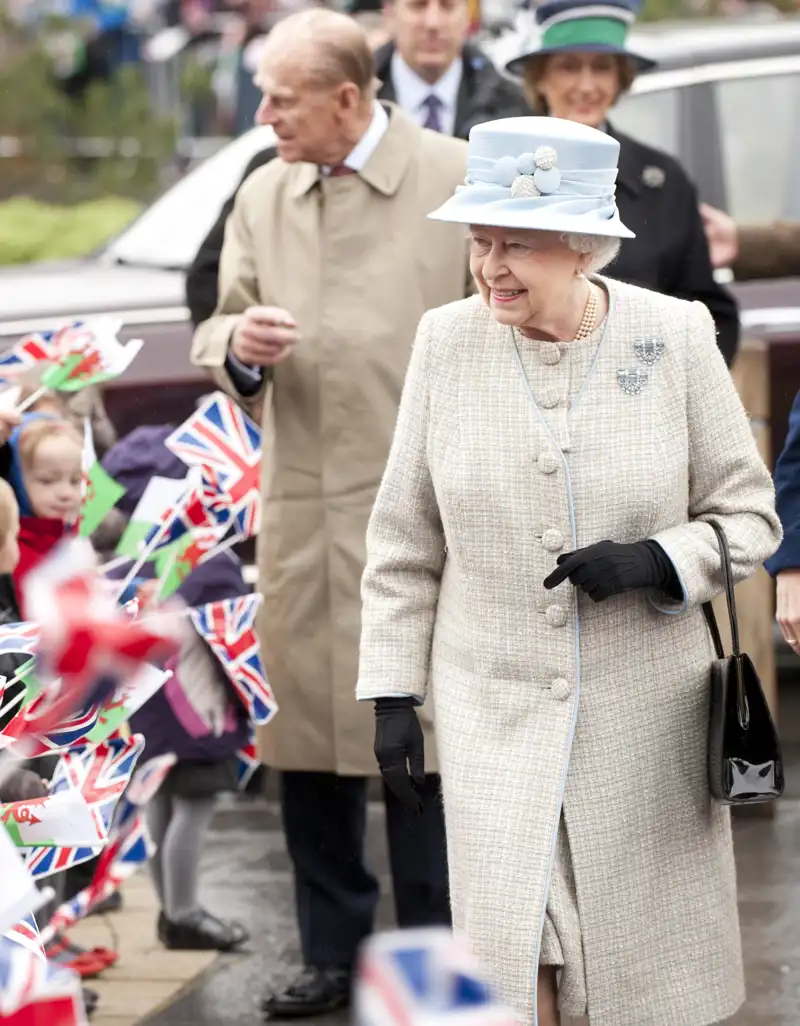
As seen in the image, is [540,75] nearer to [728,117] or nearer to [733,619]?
[733,619]

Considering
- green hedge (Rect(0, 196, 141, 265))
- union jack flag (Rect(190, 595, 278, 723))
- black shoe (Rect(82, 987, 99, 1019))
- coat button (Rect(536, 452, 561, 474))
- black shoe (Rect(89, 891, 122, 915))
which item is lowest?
green hedge (Rect(0, 196, 141, 265))

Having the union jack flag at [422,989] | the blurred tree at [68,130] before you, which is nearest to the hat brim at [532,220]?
the union jack flag at [422,989]

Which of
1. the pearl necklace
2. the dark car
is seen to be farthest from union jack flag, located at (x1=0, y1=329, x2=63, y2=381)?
the dark car

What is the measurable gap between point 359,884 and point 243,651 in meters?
0.63

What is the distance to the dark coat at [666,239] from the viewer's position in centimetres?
501

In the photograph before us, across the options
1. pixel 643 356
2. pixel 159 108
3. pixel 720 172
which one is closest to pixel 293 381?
pixel 643 356

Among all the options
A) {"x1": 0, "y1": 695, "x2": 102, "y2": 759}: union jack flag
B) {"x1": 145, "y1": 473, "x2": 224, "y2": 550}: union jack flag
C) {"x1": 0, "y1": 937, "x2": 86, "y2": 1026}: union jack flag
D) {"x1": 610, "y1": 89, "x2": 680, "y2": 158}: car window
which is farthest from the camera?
{"x1": 610, "y1": 89, "x2": 680, "y2": 158}: car window

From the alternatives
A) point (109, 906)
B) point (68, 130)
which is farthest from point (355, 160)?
point (68, 130)

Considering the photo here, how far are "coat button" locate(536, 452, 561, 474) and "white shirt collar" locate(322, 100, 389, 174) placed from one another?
4.98 feet

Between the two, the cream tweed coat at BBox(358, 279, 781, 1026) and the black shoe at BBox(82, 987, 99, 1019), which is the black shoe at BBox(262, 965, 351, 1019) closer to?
the black shoe at BBox(82, 987, 99, 1019)

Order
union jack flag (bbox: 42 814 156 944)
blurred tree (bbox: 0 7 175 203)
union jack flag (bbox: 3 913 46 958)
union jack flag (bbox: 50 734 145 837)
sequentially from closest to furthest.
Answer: union jack flag (bbox: 3 913 46 958) < union jack flag (bbox: 50 734 145 837) < union jack flag (bbox: 42 814 156 944) < blurred tree (bbox: 0 7 175 203)

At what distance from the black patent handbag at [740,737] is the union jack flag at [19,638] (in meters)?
1.09

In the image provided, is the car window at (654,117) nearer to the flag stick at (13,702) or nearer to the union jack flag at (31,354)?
the union jack flag at (31,354)

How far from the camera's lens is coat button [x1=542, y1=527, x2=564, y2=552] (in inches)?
138
